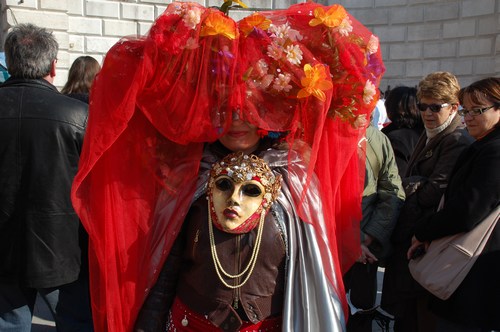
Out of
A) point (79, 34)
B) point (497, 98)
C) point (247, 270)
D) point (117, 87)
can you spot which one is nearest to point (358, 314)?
point (497, 98)

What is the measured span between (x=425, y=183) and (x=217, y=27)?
1912 mm

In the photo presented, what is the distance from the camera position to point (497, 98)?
9.39 ft

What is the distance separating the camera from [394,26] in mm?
14102

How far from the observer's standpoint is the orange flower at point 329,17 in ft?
6.42

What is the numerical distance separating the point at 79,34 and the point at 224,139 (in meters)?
9.61

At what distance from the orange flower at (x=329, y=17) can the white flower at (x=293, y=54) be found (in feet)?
0.40

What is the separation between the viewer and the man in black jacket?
9.67ft

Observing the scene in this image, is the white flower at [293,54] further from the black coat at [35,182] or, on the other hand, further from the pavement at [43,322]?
the pavement at [43,322]

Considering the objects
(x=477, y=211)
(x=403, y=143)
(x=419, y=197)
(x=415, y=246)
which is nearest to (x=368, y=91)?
(x=477, y=211)

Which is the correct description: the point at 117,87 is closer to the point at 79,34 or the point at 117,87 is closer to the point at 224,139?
the point at 224,139

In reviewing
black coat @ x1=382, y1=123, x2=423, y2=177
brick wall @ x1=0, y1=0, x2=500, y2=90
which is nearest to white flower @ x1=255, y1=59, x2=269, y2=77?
black coat @ x1=382, y1=123, x2=423, y2=177

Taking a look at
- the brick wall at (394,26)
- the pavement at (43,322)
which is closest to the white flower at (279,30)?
the pavement at (43,322)

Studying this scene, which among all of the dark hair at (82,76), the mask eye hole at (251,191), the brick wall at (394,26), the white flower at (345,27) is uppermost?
the brick wall at (394,26)

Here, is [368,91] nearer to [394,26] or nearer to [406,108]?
[406,108]
